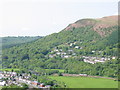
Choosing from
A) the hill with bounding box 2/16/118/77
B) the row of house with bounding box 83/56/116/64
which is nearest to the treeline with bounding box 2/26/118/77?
the hill with bounding box 2/16/118/77

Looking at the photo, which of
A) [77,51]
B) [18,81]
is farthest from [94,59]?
[18,81]

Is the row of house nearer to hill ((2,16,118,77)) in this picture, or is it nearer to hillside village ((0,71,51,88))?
hill ((2,16,118,77))

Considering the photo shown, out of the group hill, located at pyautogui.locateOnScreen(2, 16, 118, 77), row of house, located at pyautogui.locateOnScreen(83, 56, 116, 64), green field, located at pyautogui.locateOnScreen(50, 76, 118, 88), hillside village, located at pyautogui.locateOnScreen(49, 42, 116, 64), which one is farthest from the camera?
hillside village, located at pyautogui.locateOnScreen(49, 42, 116, 64)

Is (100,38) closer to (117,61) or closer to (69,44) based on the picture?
(69,44)

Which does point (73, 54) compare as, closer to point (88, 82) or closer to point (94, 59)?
point (94, 59)

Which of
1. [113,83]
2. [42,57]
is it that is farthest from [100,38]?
[113,83]

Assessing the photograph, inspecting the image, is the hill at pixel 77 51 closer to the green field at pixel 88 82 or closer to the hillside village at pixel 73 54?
the hillside village at pixel 73 54
